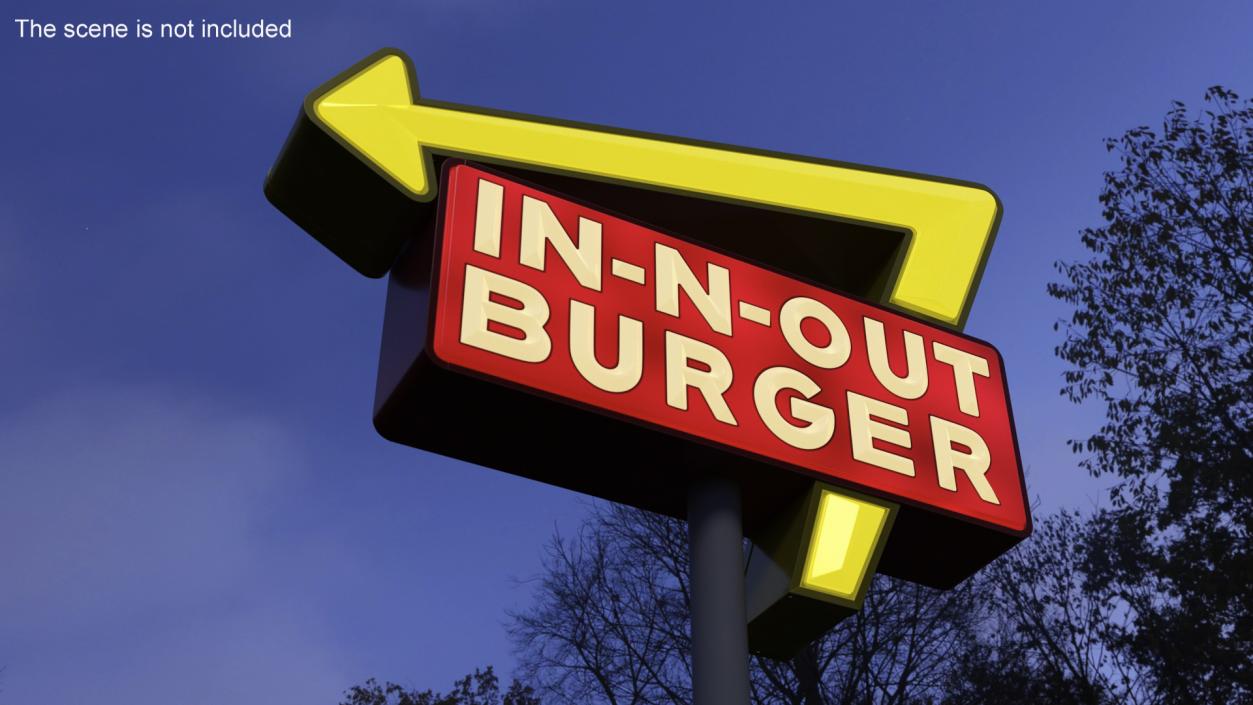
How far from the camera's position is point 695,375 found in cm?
646

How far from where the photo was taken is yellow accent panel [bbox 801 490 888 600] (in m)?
6.38

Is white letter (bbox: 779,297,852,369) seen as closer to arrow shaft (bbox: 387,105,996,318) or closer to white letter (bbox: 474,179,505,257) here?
arrow shaft (bbox: 387,105,996,318)

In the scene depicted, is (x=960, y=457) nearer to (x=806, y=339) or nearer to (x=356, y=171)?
(x=806, y=339)

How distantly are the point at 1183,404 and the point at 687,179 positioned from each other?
12946 millimetres

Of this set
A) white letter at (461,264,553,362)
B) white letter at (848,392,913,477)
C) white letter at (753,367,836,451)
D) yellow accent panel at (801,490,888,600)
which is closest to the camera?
white letter at (461,264,553,362)

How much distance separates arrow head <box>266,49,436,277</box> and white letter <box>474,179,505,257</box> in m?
0.30

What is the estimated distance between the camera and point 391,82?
690 centimetres

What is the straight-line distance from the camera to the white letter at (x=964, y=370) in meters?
7.33

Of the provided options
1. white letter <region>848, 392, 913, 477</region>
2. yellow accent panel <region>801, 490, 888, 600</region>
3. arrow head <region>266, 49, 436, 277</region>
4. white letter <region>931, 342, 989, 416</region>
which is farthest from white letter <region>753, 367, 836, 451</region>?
arrow head <region>266, 49, 436, 277</region>

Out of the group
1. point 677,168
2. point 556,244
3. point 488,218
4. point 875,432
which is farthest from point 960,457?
point 488,218

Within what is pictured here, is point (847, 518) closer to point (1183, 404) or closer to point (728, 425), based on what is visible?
point (728, 425)

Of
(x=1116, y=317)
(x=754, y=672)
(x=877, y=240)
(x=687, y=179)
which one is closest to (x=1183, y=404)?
(x=1116, y=317)

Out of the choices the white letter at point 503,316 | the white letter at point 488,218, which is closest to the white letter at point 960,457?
the white letter at point 503,316

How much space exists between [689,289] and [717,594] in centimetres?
161
